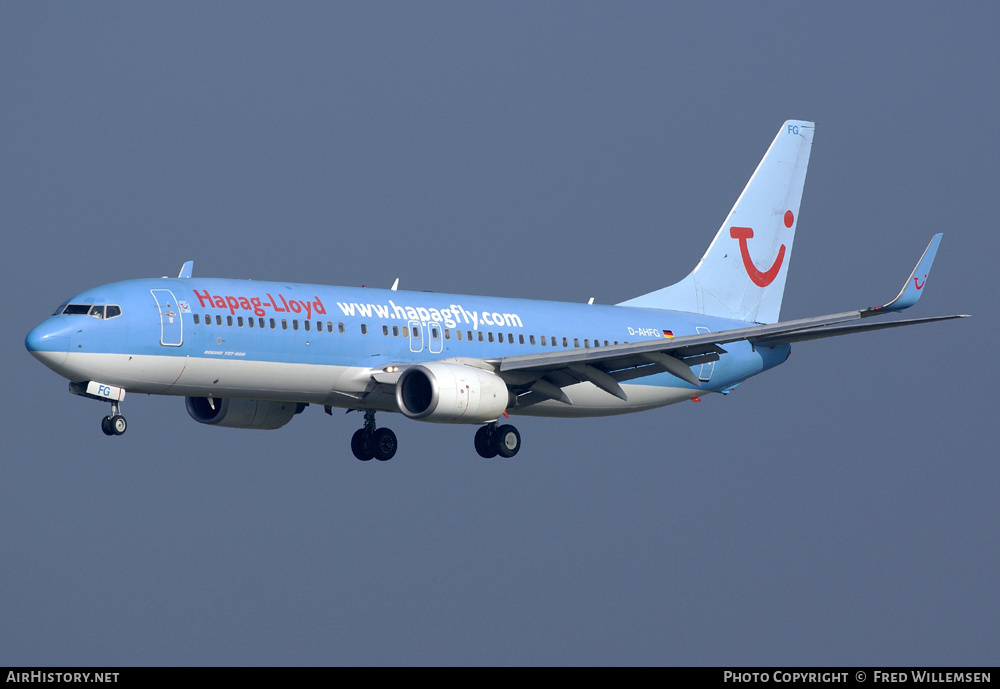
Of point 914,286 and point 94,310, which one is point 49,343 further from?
point 914,286

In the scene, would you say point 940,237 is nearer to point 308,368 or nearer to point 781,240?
point 781,240

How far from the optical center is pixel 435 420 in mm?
43938

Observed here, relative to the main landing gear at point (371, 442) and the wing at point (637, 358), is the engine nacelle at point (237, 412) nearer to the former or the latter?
the main landing gear at point (371, 442)

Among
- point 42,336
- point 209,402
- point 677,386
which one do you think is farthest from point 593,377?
point 42,336

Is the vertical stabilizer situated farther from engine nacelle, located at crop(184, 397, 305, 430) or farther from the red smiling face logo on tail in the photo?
engine nacelle, located at crop(184, 397, 305, 430)

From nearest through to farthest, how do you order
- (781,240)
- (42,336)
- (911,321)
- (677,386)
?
(42,336)
(911,321)
(677,386)
(781,240)

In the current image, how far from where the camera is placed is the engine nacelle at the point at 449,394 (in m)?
43.6

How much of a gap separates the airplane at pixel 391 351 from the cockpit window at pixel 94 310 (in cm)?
2

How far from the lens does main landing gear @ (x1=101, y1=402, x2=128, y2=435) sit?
1628 inches

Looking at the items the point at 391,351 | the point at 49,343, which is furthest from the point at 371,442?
the point at 49,343

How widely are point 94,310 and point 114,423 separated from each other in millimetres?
2853

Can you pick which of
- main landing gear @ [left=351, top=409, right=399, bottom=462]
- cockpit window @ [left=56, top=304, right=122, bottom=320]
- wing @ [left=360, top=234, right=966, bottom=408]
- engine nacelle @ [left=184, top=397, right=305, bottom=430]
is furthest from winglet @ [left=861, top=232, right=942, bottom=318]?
cockpit window @ [left=56, top=304, right=122, bottom=320]

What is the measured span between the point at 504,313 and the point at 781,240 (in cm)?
1281

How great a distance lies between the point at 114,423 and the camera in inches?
1630
